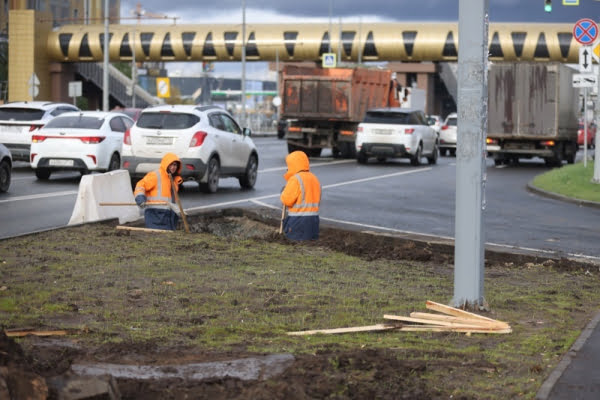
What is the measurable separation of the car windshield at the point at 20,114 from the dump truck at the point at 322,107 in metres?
11.5

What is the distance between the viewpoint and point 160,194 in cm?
1391

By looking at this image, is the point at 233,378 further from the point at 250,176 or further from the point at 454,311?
the point at 250,176

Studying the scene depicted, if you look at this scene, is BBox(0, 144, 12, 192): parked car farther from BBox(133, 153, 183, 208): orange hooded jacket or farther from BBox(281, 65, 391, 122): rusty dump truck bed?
BBox(281, 65, 391, 122): rusty dump truck bed

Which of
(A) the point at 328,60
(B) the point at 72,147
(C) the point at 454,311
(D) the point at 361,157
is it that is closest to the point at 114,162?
(B) the point at 72,147

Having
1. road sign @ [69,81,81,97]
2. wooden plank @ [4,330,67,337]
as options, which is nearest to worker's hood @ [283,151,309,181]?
wooden plank @ [4,330,67,337]

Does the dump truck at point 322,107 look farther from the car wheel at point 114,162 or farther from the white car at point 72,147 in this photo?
the white car at point 72,147

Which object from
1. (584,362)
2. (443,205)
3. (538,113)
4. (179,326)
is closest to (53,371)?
(179,326)

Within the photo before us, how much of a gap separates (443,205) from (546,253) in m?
7.87

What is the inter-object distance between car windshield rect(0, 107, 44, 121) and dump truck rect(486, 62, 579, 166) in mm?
15244

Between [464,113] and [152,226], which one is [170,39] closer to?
[152,226]

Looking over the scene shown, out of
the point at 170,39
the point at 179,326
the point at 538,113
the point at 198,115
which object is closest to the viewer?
the point at 179,326

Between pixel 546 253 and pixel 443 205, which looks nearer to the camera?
pixel 546 253

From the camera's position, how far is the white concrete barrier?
1520cm

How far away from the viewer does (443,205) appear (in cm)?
2138
